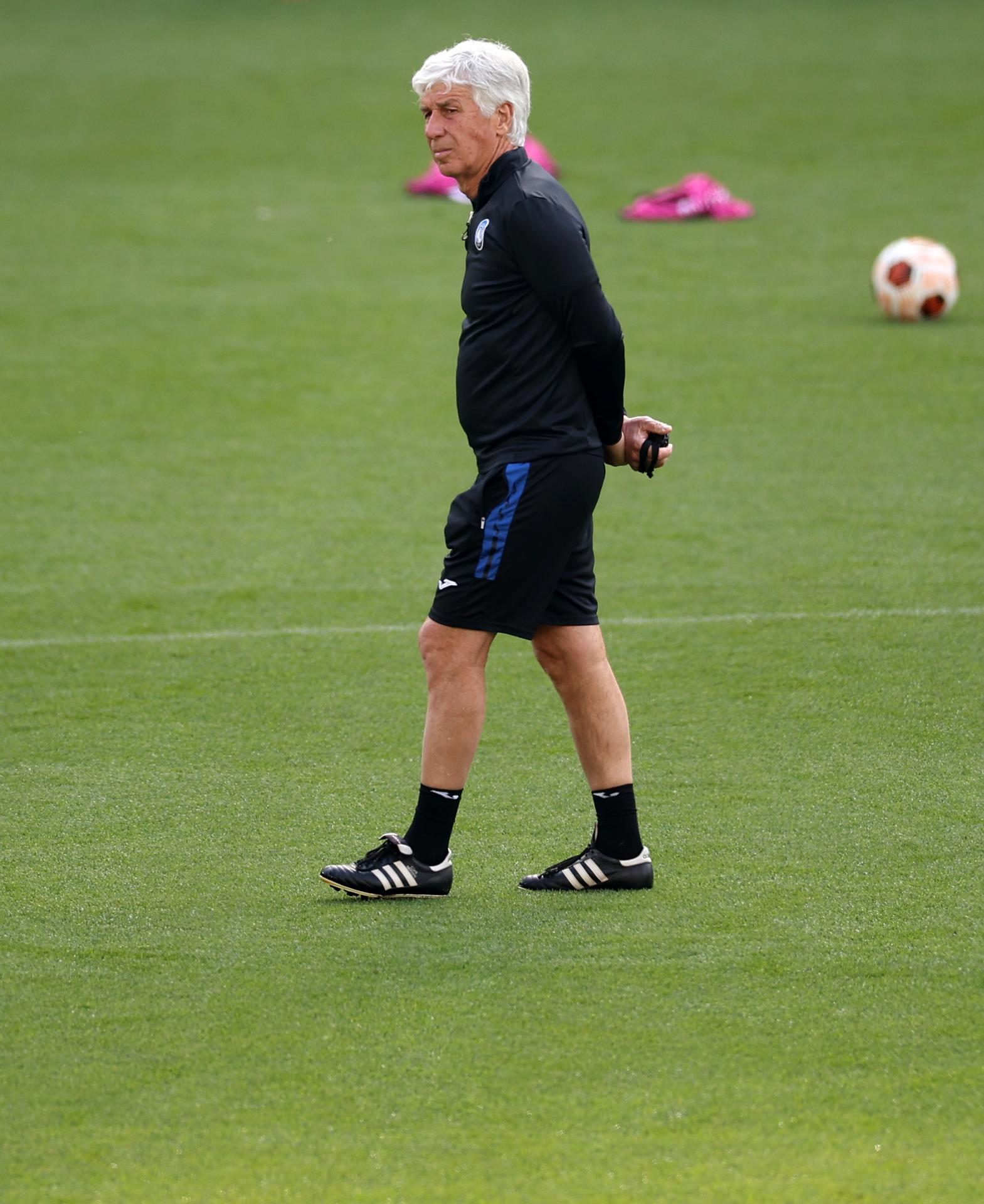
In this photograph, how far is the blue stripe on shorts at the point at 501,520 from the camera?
3752 millimetres

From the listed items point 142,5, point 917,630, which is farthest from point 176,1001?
point 142,5

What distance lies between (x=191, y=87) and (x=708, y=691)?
16.9 metres

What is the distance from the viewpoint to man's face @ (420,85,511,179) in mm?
3750

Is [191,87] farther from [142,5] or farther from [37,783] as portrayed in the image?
[37,783]

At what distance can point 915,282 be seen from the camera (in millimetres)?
10891

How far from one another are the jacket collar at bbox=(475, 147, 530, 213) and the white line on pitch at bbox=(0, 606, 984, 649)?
2.58m

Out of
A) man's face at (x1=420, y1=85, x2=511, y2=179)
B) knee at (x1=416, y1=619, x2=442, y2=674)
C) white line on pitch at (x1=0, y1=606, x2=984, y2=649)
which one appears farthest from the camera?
white line on pitch at (x1=0, y1=606, x2=984, y2=649)

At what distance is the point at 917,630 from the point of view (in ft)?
19.5

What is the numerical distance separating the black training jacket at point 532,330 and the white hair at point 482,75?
120 millimetres

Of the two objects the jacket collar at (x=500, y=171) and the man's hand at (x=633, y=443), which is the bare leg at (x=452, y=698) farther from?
the jacket collar at (x=500, y=171)

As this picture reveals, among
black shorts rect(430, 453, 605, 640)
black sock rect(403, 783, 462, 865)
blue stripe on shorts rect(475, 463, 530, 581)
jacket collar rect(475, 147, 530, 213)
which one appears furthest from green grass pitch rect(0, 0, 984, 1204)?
jacket collar rect(475, 147, 530, 213)

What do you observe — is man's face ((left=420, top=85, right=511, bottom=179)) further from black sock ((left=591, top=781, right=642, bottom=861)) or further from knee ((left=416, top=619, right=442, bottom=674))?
black sock ((left=591, top=781, right=642, bottom=861))

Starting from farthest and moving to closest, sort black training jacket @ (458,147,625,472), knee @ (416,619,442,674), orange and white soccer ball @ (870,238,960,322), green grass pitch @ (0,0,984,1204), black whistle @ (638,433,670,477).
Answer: orange and white soccer ball @ (870,238,960,322) → black whistle @ (638,433,670,477) → knee @ (416,619,442,674) → black training jacket @ (458,147,625,472) → green grass pitch @ (0,0,984,1204)

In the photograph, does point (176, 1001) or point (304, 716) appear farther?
point (304, 716)
